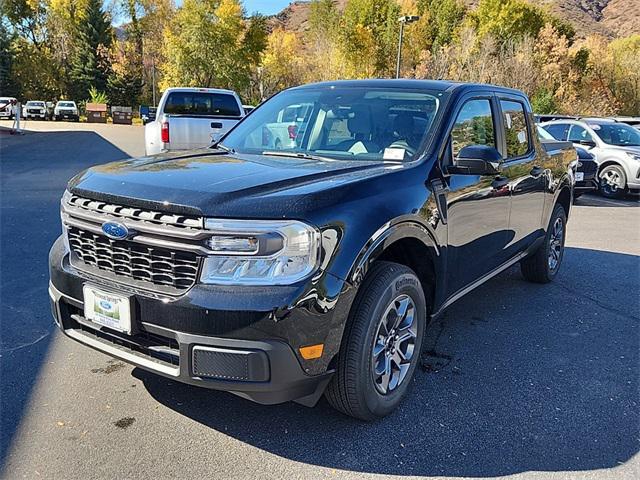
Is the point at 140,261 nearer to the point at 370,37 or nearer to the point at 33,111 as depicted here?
the point at 33,111

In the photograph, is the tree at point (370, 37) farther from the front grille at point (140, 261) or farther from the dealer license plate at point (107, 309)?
the dealer license plate at point (107, 309)

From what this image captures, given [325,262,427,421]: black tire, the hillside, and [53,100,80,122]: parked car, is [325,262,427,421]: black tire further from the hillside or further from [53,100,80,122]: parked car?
the hillside

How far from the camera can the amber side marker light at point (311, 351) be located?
2451mm

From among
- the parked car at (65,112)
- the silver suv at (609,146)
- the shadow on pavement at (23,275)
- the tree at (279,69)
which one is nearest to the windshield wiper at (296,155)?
the shadow on pavement at (23,275)

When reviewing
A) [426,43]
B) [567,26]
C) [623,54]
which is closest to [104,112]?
[426,43]

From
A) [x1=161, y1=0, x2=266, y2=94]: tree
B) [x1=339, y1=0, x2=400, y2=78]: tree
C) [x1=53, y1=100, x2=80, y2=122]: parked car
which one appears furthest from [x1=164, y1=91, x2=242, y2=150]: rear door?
[x1=161, y1=0, x2=266, y2=94]: tree

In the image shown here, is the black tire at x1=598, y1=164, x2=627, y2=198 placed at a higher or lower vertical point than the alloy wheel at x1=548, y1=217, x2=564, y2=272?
lower

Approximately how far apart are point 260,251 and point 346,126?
5.52 feet

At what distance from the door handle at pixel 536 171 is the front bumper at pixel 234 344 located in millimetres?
2961

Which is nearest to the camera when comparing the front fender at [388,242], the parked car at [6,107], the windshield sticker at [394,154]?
the front fender at [388,242]

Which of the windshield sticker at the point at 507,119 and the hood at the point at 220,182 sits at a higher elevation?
the windshield sticker at the point at 507,119

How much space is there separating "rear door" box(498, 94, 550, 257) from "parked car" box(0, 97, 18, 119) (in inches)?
1317

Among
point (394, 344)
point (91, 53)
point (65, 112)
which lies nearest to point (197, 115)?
point (394, 344)

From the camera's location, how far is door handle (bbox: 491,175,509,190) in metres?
3.99
